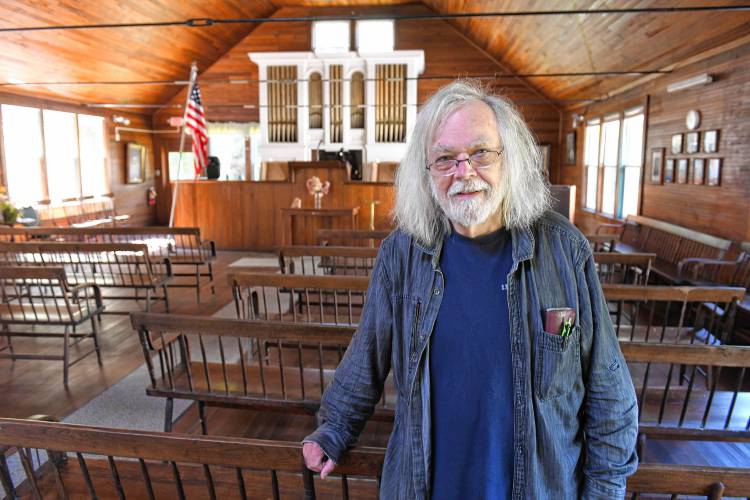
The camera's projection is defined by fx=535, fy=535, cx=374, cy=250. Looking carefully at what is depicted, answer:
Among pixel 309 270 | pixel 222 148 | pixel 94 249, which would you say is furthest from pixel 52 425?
pixel 222 148

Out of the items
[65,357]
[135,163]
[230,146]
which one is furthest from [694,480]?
[135,163]

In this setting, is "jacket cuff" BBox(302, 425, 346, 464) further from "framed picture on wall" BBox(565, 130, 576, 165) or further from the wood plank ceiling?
"framed picture on wall" BBox(565, 130, 576, 165)

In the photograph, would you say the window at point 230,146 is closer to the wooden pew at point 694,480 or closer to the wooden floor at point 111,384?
the wooden floor at point 111,384

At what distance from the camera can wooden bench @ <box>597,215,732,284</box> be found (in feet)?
18.9

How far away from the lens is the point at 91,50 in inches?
363

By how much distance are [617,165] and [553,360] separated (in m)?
8.85

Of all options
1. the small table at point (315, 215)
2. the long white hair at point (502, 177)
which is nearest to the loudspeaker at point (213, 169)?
the small table at point (315, 215)

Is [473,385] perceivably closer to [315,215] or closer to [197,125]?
[315,215]

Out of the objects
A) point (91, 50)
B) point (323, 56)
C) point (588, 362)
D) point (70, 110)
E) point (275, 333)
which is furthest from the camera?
point (323, 56)

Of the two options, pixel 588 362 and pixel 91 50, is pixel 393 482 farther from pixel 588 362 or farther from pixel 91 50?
pixel 91 50

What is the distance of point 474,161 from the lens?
1197mm

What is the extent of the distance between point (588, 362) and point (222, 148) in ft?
44.3

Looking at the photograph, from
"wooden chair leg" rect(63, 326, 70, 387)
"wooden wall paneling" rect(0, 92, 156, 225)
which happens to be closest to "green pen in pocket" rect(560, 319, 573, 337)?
"wooden chair leg" rect(63, 326, 70, 387)

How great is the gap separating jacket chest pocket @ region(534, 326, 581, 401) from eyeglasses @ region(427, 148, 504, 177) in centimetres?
39
